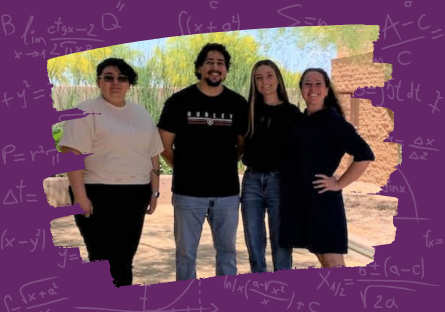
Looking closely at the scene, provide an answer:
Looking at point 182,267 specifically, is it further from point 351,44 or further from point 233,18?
point 351,44

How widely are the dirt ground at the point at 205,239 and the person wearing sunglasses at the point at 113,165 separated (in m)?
1.75

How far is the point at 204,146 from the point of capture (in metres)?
2.82

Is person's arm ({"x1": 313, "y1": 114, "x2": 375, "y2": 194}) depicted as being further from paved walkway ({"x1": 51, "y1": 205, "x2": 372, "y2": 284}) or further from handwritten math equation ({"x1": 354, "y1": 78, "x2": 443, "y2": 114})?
paved walkway ({"x1": 51, "y1": 205, "x2": 372, "y2": 284})

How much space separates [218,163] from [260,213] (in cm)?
37

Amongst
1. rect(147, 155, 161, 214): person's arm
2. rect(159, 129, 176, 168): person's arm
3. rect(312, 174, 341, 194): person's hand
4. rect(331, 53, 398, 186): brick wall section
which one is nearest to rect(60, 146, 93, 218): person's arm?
rect(147, 155, 161, 214): person's arm

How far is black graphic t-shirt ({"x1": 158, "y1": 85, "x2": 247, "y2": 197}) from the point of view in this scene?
2.82 meters

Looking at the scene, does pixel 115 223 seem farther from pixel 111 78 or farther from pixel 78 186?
pixel 111 78

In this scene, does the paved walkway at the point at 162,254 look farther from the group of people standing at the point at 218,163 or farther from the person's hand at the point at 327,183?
the person's hand at the point at 327,183

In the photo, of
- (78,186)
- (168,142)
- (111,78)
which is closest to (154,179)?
(168,142)

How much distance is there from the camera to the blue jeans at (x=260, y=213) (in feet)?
9.33

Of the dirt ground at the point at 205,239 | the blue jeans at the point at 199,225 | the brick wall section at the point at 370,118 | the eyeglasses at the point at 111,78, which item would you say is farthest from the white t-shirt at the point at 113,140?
the brick wall section at the point at 370,118

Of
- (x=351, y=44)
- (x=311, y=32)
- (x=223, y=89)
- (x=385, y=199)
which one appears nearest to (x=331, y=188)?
(x=223, y=89)

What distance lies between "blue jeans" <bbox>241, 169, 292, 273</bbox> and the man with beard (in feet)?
0.25

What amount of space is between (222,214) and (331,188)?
0.64 metres
